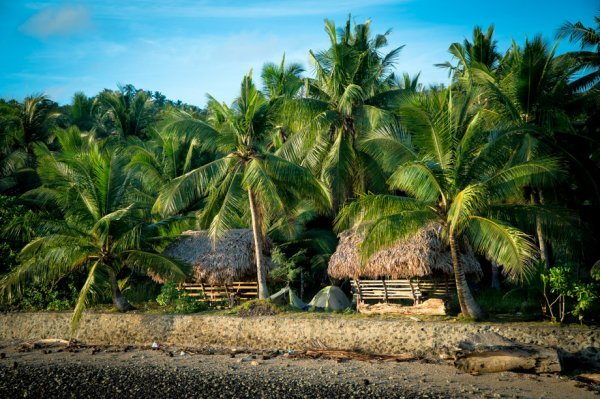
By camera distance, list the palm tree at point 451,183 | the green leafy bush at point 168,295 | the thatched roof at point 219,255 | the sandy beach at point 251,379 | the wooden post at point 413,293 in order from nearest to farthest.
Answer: the sandy beach at point 251,379 → the palm tree at point 451,183 → the wooden post at point 413,293 → the green leafy bush at point 168,295 → the thatched roof at point 219,255

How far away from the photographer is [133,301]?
680 inches

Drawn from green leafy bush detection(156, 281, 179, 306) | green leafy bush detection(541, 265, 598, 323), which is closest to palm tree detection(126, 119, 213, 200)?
green leafy bush detection(156, 281, 179, 306)

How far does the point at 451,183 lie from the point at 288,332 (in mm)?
4801

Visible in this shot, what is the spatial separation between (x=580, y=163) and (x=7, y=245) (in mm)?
16276

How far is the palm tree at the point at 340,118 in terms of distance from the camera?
53.3 feet

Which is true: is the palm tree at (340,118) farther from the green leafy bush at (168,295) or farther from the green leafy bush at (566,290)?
the green leafy bush at (566,290)

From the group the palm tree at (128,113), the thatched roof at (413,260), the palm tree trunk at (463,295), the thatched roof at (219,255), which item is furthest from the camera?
the palm tree at (128,113)

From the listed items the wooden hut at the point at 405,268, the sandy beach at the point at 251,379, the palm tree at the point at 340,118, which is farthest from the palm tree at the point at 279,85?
the sandy beach at the point at 251,379

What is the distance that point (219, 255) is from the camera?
15.8 m

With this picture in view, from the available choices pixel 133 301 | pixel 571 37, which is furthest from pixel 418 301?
pixel 571 37

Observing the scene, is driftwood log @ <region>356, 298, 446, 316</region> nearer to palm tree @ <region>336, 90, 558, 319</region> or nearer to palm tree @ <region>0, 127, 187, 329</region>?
palm tree @ <region>336, 90, 558, 319</region>

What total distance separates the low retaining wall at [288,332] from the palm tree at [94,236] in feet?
2.91

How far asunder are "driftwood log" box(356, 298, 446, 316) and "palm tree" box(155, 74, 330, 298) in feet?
9.46

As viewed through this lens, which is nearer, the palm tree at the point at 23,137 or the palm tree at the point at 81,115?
the palm tree at the point at 23,137
